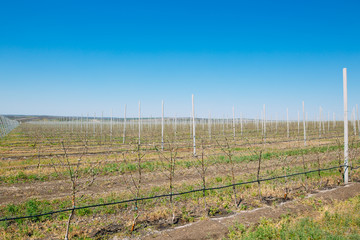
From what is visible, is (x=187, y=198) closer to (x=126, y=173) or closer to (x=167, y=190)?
(x=167, y=190)

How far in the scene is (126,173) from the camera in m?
10.1

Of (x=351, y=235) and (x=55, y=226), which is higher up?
(x=351, y=235)

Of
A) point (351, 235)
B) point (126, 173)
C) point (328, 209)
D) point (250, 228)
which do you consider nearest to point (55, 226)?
point (250, 228)

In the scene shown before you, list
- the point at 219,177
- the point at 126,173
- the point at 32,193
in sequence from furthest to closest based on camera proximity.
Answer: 1. the point at 126,173
2. the point at 219,177
3. the point at 32,193

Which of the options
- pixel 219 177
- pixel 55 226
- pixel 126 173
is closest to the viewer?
pixel 55 226

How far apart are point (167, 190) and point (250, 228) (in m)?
3.43

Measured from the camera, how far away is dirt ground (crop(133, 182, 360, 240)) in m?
4.37

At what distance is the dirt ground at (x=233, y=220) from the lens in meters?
4.37

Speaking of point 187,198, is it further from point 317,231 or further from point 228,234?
point 317,231

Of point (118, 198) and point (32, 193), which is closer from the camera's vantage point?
point (118, 198)

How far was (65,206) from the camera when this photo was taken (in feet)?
20.0

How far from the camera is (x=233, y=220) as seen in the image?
4.98m

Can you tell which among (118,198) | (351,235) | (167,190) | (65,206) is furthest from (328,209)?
(65,206)

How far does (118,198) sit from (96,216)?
114 centimetres
